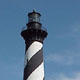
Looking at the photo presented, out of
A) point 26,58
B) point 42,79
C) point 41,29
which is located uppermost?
point 41,29

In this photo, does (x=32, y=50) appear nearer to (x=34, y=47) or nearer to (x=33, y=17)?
(x=34, y=47)

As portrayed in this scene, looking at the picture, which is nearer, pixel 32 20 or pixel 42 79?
pixel 42 79

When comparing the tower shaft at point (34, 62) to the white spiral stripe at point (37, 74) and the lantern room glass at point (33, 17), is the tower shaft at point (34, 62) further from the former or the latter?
the lantern room glass at point (33, 17)

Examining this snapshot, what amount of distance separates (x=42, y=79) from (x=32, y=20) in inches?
254

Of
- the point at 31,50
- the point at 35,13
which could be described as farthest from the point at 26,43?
the point at 35,13

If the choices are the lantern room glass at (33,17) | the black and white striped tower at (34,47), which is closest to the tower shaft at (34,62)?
the black and white striped tower at (34,47)

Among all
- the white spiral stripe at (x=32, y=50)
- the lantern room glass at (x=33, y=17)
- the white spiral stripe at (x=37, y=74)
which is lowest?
the white spiral stripe at (x=37, y=74)

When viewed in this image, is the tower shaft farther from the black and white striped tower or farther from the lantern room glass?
the lantern room glass

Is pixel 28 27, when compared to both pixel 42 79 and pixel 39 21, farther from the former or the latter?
pixel 42 79

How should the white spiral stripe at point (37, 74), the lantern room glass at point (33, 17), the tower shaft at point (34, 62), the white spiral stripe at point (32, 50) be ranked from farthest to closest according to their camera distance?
the lantern room glass at point (33, 17)
the white spiral stripe at point (32, 50)
the tower shaft at point (34, 62)
the white spiral stripe at point (37, 74)

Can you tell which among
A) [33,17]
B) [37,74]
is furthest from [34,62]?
[33,17]

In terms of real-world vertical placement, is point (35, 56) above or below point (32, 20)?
below

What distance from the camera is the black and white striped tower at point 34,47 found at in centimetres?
3241

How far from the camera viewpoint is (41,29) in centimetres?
3422
